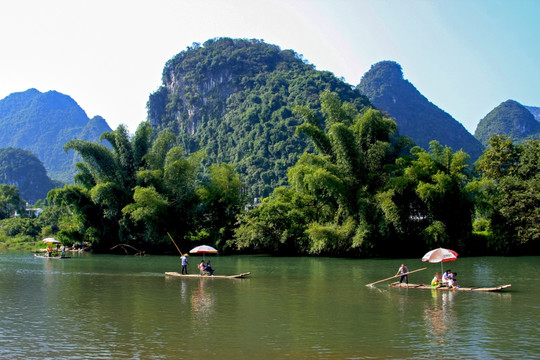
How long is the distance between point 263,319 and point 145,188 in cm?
2889

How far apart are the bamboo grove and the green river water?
33.7ft

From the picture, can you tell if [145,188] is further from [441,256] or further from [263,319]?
[263,319]

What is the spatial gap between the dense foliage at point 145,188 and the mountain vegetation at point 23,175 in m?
109

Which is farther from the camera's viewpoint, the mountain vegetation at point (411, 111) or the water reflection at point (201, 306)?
the mountain vegetation at point (411, 111)

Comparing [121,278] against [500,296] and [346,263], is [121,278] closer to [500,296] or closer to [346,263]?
[346,263]

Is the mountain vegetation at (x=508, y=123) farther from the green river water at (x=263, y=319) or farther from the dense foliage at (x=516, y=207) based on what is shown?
the green river water at (x=263, y=319)

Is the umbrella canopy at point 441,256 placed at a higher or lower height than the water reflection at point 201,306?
higher

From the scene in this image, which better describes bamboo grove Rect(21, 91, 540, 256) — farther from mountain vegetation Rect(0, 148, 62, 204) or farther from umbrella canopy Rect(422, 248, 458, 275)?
mountain vegetation Rect(0, 148, 62, 204)

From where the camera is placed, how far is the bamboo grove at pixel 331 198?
33656 millimetres

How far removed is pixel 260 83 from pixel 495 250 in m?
99.8

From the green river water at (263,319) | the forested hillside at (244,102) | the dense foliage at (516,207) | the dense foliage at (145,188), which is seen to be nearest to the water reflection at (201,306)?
the green river water at (263,319)

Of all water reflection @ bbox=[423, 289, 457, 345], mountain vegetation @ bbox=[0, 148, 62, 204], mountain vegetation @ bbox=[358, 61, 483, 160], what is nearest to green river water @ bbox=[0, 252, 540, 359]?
water reflection @ bbox=[423, 289, 457, 345]

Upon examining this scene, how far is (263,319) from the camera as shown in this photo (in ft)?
44.7

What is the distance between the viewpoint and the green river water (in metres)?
10.6
